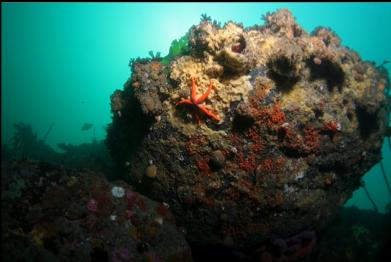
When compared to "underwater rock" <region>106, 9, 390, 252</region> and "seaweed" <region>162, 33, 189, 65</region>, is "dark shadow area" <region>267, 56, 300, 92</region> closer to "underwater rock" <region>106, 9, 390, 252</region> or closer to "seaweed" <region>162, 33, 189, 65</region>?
"underwater rock" <region>106, 9, 390, 252</region>

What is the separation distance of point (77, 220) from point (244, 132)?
3643 mm

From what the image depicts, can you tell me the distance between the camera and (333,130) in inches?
235

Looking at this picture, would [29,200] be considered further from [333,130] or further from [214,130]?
[333,130]

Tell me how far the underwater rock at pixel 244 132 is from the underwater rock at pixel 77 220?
0.68 m

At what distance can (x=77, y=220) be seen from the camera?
511 cm

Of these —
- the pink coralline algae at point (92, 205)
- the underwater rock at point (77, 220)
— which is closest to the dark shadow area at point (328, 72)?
the underwater rock at point (77, 220)

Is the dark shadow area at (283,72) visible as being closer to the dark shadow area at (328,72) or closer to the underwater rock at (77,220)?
the dark shadow area at (328,72)

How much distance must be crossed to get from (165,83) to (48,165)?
2885mm

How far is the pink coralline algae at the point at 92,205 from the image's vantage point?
5.31 meters

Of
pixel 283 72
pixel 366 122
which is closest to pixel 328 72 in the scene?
pixel 283 72

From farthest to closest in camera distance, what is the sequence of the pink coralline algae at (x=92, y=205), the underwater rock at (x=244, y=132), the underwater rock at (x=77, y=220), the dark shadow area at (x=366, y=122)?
the dark shadow area at (x=366, y=122) → the underwater rock at (x=244, y=132) → the pink coralline algae at (x=92, y=205) → the underwater rock at (x=77, y=220)

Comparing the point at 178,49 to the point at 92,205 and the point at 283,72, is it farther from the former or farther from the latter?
the point at 92,205

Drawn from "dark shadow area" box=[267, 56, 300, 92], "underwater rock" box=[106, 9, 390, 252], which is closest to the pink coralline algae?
"underwater rock" box=[106, 9, 390, 252]

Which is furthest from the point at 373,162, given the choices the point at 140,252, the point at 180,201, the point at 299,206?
the point at 140,252
